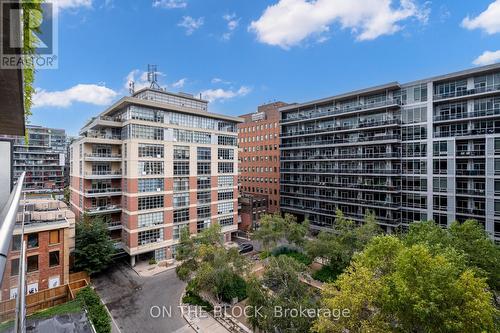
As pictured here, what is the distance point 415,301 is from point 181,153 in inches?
1005

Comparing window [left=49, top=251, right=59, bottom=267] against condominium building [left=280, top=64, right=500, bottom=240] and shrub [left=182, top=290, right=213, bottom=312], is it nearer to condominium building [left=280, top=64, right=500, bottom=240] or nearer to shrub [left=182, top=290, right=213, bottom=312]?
shrub [left=182, top=290, right=213, bottom=312]

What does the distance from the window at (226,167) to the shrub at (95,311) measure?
792 inches

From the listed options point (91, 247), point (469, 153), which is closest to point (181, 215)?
point (91, 247)

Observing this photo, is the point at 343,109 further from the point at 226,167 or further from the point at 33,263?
the point at 33,263

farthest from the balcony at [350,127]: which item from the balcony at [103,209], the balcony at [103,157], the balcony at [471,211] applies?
the balcony at [103,209]

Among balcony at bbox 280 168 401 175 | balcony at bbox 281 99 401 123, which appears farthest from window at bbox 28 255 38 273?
balcony at bbox 281 99 401 123

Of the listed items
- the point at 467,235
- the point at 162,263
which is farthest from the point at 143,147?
the point at 467,235

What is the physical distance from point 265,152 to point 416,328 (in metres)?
41.4

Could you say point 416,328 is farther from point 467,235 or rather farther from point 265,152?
point 265,152

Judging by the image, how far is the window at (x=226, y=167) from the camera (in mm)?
34500

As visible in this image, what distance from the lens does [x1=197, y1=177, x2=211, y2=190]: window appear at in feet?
105

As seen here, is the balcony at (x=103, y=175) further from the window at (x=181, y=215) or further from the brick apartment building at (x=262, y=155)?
the brick apartment building at (x=262, y=155)

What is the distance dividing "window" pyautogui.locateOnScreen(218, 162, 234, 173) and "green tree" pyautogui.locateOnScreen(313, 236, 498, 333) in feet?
78.6

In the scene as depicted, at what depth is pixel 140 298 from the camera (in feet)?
68.4
